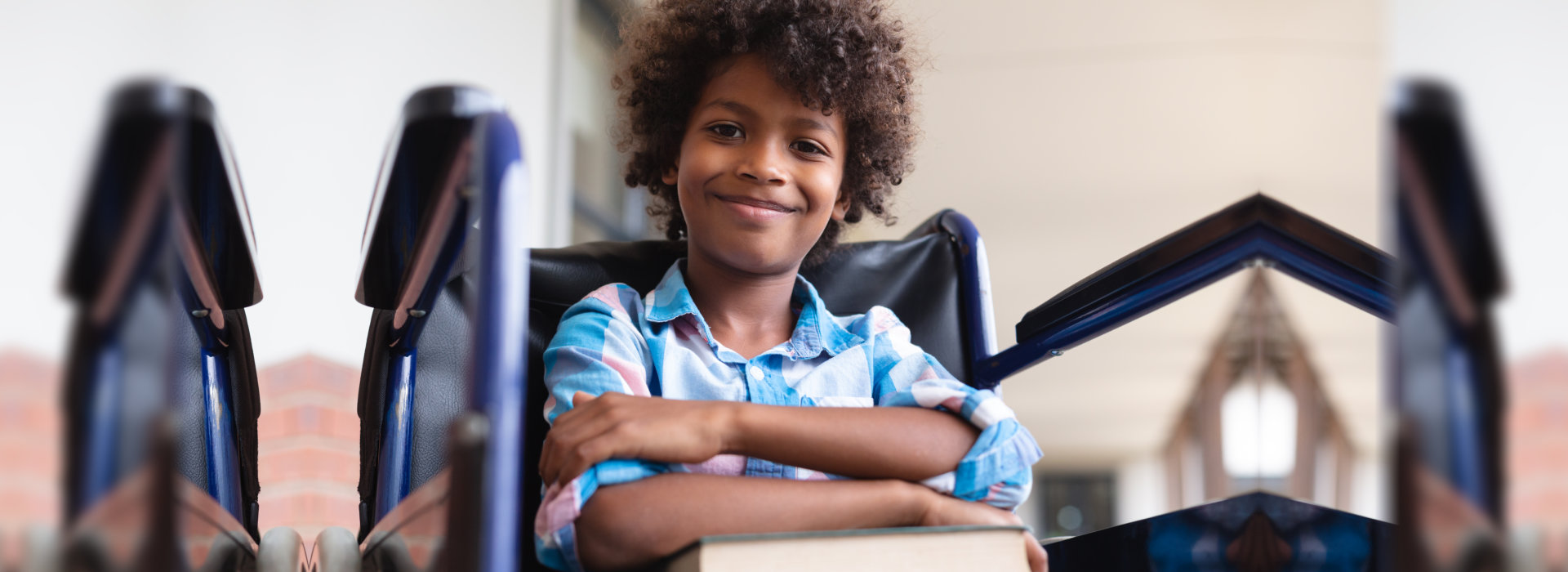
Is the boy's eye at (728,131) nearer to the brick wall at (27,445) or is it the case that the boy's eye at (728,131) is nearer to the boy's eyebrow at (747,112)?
the boy's eyebrow at (747,112)

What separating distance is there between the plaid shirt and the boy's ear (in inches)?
5.4

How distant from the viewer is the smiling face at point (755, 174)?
99cm

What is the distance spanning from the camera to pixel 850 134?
117 centimetres

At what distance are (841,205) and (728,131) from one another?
23 centimetres

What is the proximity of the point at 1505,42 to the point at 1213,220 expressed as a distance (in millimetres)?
544

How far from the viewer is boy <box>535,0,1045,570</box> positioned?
0.73 metres

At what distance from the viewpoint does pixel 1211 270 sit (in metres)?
0.95

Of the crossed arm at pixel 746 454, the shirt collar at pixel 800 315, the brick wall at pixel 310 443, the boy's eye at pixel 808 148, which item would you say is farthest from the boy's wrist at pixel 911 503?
the brick wall at pixel 310 443

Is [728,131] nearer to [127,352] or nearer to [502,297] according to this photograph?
[502,297]

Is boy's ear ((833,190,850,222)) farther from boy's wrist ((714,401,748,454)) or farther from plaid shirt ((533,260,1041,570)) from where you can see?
boy's wrist ((714,401,748,454))

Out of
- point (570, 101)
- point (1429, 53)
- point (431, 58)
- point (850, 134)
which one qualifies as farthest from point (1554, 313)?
point (570, 101)

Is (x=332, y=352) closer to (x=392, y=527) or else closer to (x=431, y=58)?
(x=392, y=527)

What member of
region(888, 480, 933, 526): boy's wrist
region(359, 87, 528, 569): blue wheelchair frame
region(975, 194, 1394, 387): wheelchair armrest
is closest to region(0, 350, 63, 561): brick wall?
region(359, 87, 528, 569): blue wheelchair frame

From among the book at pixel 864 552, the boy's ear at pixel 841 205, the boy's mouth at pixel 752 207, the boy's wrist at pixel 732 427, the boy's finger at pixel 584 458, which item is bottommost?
the book at pixel 864 552
